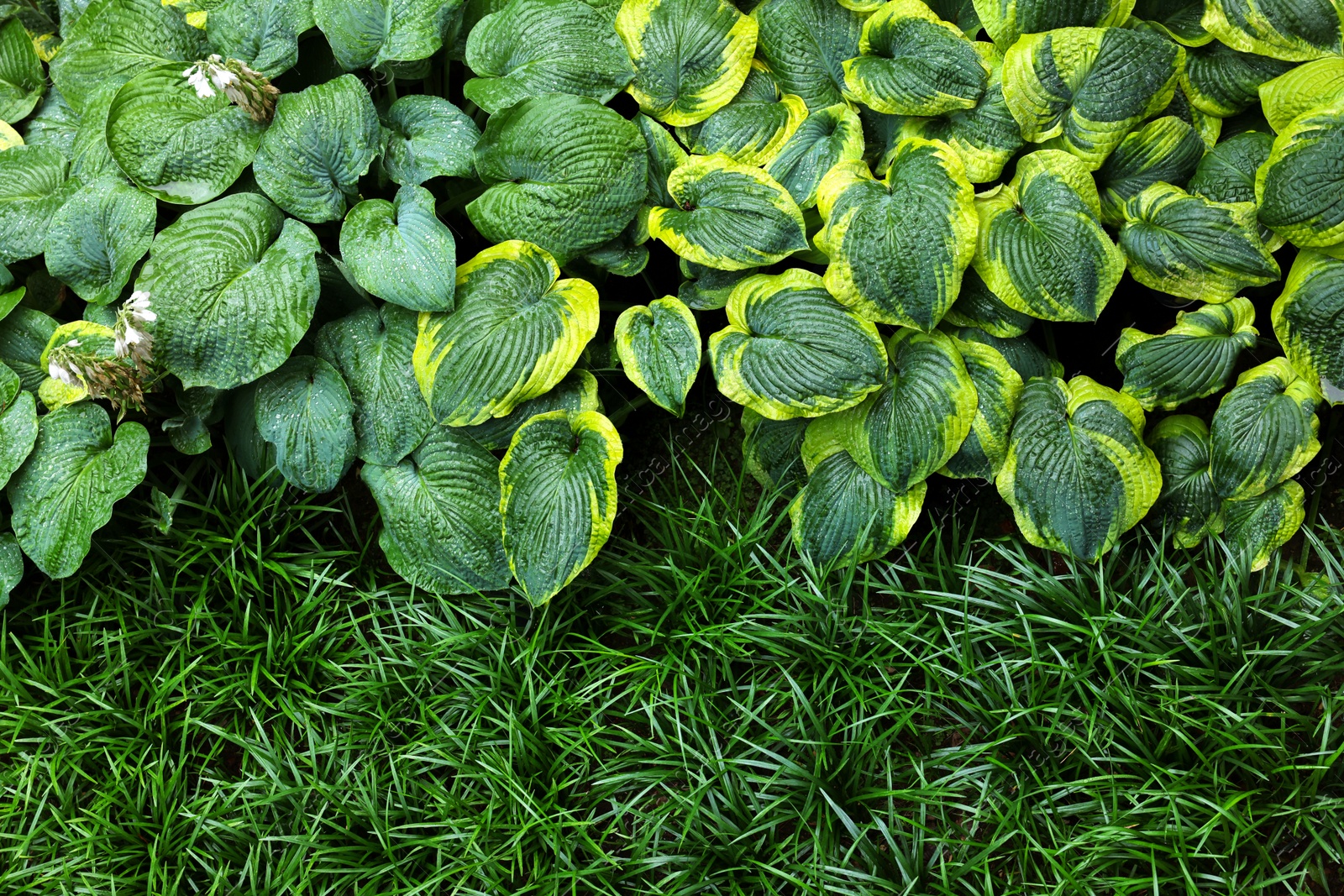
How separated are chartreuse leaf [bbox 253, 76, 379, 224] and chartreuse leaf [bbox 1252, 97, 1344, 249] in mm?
1932

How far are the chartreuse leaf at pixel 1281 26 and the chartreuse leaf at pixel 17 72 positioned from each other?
9.86ft

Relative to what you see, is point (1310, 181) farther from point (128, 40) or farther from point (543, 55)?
point (128, 40)

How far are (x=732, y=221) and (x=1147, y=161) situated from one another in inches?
36.8

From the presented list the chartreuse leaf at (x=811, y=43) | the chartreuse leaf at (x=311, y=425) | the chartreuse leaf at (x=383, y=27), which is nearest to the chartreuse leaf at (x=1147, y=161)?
the chartreuse leaf at (x=811, y=43)

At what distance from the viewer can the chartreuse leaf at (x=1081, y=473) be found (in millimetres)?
1965

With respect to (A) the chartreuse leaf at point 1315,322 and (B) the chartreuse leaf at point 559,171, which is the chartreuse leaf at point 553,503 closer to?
(B) the chartreuse leaf at point 559,171

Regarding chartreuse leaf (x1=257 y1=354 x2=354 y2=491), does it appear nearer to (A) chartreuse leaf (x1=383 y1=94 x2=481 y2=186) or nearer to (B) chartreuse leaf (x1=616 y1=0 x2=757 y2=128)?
(A) chartreuse leaf (x1=383 y1=94 x2=481 y2=186)

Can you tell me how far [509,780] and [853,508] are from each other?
3.02ft

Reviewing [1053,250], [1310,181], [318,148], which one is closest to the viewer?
[1310,181]

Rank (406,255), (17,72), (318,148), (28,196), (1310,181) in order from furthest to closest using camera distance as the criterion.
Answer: (17,72) → (28,196) → (318,148) → (406,255) → (1310,181)

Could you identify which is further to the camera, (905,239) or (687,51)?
(687,51)

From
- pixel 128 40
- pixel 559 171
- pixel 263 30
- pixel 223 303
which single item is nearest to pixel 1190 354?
pixel 559 171

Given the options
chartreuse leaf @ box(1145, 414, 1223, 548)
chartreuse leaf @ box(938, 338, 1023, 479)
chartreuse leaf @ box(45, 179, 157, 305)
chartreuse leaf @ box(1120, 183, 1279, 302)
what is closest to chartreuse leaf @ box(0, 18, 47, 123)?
chartreuse leaf @ box(45, 179, 157, 305)

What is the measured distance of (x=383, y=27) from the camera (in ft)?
7.54
